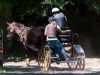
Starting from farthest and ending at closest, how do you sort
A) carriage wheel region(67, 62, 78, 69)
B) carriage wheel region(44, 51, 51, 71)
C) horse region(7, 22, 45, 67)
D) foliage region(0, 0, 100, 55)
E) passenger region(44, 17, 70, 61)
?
foliage region(0, 0, 100, 55) → horse region(7, 22, 45, 67) → carriage wheel region(67, 62, 78, 69) → carriage wheel region(44, 51, 51, 71) → passenger region(44, 17, 70, 61)

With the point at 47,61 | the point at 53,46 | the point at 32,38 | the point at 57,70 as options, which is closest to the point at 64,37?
the point at 53,46

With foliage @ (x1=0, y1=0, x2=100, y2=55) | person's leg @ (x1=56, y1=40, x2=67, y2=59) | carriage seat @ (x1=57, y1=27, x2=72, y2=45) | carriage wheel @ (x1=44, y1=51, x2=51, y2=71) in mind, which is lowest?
carriage wheel @ (x1=44, y1=51, x2=51, y2=71)

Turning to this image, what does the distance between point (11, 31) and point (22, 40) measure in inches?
36.2

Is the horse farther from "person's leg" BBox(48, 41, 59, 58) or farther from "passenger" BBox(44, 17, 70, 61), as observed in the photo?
"passenger" BBox(44, 17, 70, 61)

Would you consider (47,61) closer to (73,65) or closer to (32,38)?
(73,65)

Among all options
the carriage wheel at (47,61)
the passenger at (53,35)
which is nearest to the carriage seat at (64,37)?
the passenger at (53,35)

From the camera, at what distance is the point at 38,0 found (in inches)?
826

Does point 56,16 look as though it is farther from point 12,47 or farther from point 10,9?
point 12,47

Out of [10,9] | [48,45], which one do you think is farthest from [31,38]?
[10,9]

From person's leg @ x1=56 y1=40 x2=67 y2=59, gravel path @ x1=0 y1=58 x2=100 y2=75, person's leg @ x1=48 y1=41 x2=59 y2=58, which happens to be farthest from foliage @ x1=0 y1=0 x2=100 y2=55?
person's leg @ x1=56 y1=40 x2=67 y2=59

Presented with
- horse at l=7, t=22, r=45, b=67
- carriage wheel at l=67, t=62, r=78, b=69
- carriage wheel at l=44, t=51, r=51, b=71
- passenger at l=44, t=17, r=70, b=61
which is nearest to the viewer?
passenger at l=44, t=17, r=70, b=61

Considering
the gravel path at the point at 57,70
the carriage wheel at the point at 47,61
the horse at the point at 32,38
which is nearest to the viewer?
the gravel path at the point at 57,70

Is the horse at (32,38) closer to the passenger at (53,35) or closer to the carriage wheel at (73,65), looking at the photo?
the carriage wheel at (73,65)

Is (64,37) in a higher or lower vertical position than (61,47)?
higher
